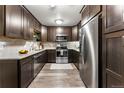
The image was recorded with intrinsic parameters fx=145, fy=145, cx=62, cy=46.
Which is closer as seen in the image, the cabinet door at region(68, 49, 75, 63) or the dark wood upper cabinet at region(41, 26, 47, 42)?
the cabinet door at region(68, 49, 75, 63)

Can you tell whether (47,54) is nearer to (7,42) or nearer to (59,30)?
(59,30)

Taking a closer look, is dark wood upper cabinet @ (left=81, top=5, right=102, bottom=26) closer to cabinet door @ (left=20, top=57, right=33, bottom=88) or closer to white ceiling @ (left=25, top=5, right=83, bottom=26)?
white ceiling @ (left=25, top=5, right=83, bottom=26)

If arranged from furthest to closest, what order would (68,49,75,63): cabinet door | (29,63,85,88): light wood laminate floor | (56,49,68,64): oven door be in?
1. (56,49,68,64): oven door
2. (68,49,75,63): cabinet door
3. (29,63,85,88): light wood laminate floor

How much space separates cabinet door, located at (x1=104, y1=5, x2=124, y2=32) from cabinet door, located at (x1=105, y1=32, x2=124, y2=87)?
0.30ft

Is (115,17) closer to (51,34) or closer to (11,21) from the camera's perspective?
(11,21)

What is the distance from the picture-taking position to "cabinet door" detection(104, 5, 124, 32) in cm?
162

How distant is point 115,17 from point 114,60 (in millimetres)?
541

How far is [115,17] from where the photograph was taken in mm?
1814

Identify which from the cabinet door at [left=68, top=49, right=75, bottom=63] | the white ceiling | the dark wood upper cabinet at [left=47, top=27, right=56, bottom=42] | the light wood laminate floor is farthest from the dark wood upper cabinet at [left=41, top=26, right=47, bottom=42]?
the light wood laminate floor

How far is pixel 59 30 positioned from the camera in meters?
9.12

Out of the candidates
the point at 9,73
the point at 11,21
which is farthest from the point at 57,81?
the point at 11,21
